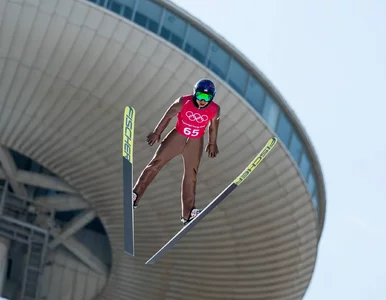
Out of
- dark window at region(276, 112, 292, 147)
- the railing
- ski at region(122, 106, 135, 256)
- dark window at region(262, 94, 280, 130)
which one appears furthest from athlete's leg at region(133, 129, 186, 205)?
the railing

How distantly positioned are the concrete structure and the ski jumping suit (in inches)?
537

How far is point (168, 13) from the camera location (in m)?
29.4

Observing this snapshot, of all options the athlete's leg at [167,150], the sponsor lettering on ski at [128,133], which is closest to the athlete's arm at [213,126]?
the athlete's leg at [167,150]

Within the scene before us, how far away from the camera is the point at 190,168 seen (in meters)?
15.1

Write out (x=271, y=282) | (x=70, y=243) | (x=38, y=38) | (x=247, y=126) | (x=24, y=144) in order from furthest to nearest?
(x=70, y=243), (x=271, y=282), (x=24, y=144), (x=247, y=126), (x=38, y=38)

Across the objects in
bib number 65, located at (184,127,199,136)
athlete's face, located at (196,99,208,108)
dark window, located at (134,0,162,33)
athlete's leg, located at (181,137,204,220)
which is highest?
dark window, located at (134,0,162,33)

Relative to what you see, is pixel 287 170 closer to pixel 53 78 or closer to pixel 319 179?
pixel 319 179

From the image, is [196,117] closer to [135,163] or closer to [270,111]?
[270,111]

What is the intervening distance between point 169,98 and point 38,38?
4.28 m

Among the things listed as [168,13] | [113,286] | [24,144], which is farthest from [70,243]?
[168,13]

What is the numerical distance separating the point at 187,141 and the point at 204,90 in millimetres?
1236

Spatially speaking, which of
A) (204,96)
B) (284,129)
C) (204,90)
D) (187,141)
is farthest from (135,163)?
(204,90)

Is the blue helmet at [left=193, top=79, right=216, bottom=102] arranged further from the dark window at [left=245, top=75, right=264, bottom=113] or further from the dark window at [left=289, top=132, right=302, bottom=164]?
the dark window at [left=289, top=132, right=302, bottom=164]

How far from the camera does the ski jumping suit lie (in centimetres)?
1461
